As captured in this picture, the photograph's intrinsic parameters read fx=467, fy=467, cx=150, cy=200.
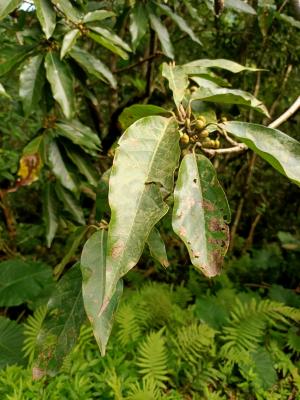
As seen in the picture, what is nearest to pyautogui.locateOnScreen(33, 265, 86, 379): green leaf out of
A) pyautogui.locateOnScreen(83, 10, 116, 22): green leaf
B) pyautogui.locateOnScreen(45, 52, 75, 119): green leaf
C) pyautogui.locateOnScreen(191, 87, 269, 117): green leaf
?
pyautogui.locateOnScreen(191, 87, 269, 117): green leaf

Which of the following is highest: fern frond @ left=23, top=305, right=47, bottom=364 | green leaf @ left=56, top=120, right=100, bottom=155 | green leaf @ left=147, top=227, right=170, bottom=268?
green leaf @ left=147, top=227, right=170, bottom=268

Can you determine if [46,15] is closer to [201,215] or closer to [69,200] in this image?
[201,215]

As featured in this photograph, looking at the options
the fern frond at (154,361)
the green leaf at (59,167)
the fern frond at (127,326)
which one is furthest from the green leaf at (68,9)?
the fern frond at (127,326)

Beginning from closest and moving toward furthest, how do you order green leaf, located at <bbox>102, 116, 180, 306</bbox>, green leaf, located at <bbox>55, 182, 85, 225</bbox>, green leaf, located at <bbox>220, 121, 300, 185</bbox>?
green leaf, located at <bbox>102, 116, 180, 306</bbox> < green leaf, located at <bbox>220, 121, 300, 185</bbox> < green leaf, located at <bbox>55, 182, 85, 225</bbox>

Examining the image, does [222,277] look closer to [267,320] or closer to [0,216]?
[267,320]

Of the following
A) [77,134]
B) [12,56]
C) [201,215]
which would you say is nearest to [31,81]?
[12,56]

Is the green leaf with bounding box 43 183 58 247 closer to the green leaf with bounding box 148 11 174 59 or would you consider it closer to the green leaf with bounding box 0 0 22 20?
the green leaf with bounding box 148 11 174 59

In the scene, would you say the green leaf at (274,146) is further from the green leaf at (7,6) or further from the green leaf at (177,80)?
the green leaf at (7,6)
